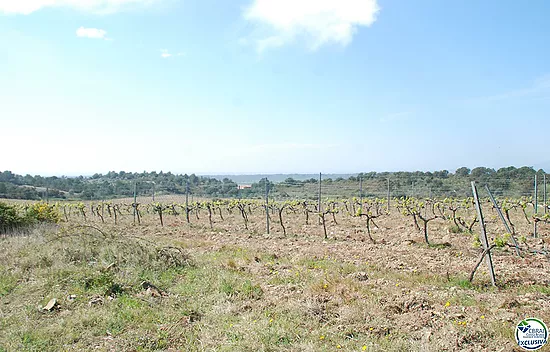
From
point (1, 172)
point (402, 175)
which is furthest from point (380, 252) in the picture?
point (1, 172)

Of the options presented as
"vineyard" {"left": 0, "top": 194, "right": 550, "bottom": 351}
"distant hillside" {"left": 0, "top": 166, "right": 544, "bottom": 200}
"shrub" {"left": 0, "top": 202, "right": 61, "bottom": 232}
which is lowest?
"vineyard" {"left": 0, "top": 194, "right": 550, "bottom": 351}

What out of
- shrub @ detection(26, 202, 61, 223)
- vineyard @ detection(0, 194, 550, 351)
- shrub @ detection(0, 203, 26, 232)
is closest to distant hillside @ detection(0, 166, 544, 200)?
shrub @ detection(26, 202, 61, 223)

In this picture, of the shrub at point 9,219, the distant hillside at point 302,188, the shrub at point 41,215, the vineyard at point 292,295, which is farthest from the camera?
the distant hillside at point 302,188

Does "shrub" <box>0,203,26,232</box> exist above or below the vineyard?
above

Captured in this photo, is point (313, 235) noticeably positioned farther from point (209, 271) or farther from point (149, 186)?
point (149, 186)

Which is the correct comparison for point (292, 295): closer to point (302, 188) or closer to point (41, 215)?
point (41, 215)

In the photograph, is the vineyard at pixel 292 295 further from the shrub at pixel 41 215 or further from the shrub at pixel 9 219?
the shrub at pixel 41 215

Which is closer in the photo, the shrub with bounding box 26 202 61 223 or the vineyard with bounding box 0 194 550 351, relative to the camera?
the vineyard with bounding box 0 194 550 351

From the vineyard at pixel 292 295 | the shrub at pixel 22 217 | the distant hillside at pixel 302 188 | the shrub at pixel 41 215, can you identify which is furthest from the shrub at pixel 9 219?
the distant hillside at pixel 302 188

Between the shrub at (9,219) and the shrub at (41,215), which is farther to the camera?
the shrub at (41,215)

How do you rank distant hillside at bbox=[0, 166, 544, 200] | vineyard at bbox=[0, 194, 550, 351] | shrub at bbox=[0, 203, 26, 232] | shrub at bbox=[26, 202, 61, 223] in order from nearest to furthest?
vineyard at bbox=[0, 194, 550, 351], shrub at bbox=[0, 203, 26, 232], shrub at bbox=[26, 202, 61, 223], distant hillside at bbox=[0, 166, 544, 200]

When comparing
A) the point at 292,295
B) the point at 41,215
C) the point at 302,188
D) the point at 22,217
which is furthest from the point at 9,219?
the point at 302,188

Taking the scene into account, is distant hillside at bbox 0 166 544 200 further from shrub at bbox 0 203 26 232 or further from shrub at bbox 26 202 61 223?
shrub at bbox 0 203 26 232

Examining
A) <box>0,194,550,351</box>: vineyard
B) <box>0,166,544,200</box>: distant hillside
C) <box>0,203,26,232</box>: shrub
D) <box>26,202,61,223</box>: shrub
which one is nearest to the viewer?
<box>0,194,550,351</box>: vineyard
